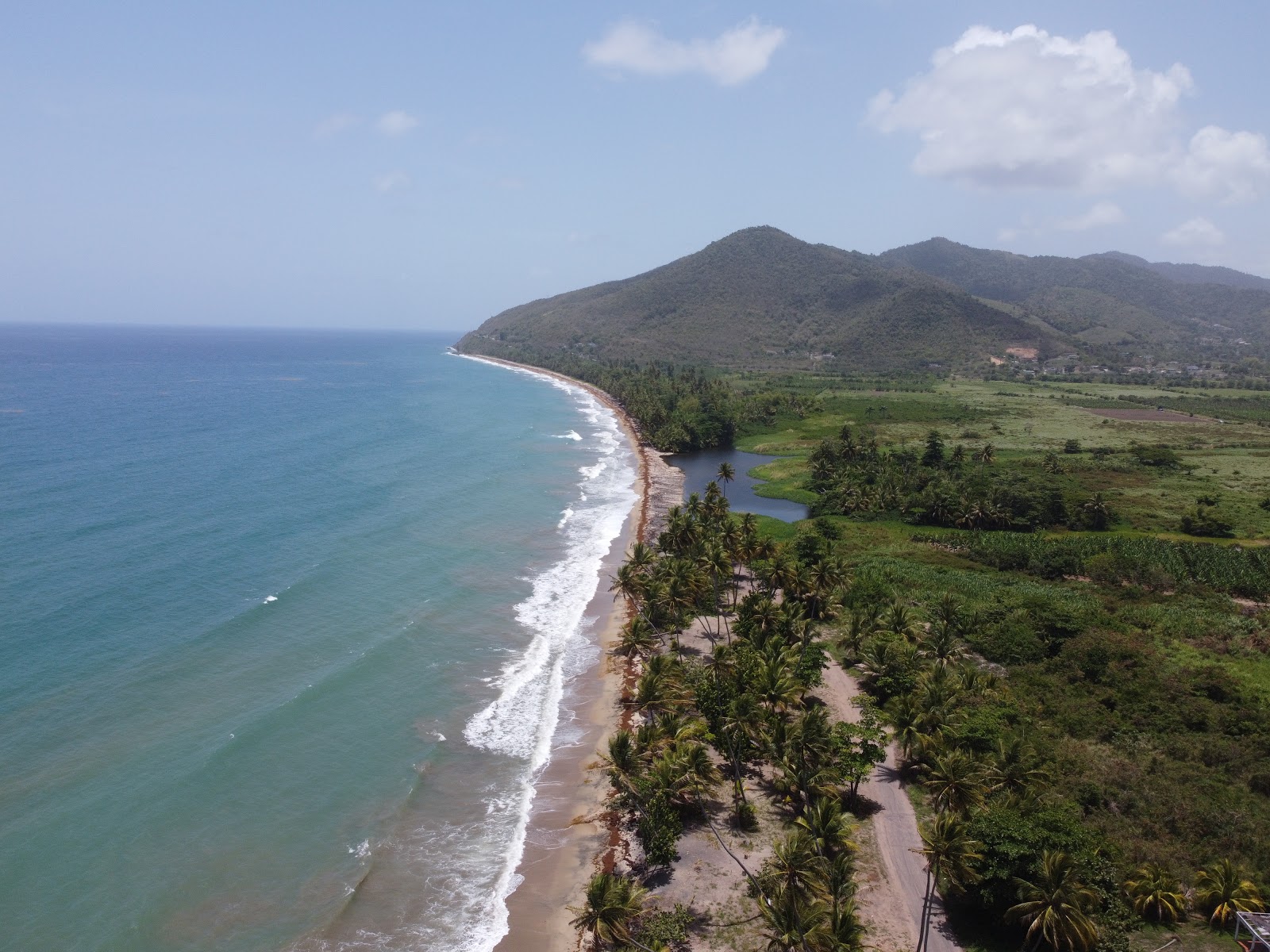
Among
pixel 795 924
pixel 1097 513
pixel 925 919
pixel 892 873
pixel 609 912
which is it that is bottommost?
pixel 892 873

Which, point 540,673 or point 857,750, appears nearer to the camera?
point 857,750

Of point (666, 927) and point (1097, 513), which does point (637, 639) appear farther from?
point (1097, 513)

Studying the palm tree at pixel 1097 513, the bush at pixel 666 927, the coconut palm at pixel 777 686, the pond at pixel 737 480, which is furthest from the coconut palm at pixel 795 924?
the palm tree at pixel 1097 513

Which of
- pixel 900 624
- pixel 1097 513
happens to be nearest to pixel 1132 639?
pixel 900 624

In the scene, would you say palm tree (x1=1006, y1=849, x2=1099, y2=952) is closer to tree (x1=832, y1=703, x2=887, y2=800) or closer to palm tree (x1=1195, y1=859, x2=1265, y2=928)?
palm tree (x1=1195, y1=859, x2=1265, y2=928)

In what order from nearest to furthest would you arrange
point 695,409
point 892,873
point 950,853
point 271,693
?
point 950,853 → point 892,873 → point 271,693 → point 695,409

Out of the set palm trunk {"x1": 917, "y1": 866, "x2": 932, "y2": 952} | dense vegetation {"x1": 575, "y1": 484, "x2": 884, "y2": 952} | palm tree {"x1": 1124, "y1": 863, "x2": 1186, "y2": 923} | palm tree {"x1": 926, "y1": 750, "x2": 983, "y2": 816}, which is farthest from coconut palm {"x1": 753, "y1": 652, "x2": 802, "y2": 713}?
palm tree {"x1": 1124, "y1": 863, "x2": 1186, "y2": 923}
